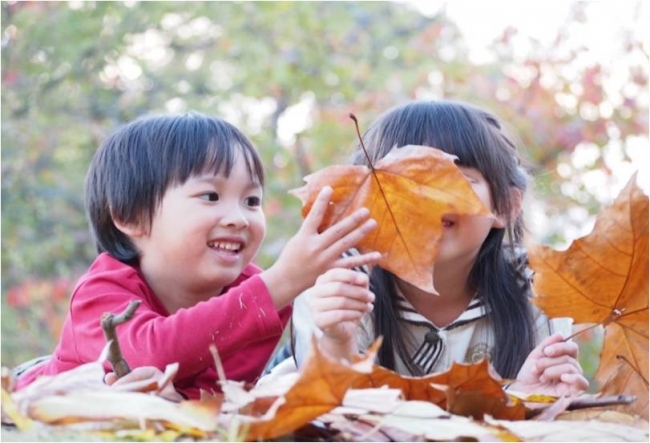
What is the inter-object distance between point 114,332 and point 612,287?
0.46m

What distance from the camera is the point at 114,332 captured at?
0.79 m

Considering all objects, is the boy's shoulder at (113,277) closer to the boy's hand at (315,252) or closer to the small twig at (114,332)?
the boy's hand at (315,252)

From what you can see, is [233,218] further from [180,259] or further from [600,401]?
[600,401]

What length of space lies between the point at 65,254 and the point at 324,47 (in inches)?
74.0

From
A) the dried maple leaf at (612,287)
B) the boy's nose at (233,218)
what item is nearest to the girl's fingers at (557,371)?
the dried maple leaf at (612,287)

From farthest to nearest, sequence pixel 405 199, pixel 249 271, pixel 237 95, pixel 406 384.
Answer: pixel 237 95
pixel 249 271
pixel 405 199
pixel 406 384

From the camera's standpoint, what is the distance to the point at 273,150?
4.79 metres

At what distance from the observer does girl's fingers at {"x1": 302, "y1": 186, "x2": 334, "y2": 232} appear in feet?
3.38

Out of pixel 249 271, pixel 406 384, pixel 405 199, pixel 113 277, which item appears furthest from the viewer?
pixel 249 271

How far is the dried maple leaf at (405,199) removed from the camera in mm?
980

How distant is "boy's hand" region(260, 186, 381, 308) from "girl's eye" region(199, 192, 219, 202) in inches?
9.8

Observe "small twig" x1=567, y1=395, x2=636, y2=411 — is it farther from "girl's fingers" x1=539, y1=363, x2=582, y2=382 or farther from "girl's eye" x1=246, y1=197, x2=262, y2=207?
"girl's eye" x1=246, y1=197, x2=262, y2=207

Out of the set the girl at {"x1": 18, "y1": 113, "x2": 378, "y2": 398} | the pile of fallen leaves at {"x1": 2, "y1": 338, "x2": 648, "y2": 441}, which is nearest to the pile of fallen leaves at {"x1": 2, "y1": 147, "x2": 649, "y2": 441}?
the pile of fallen leaves at {"x1": 2, "y1": 338, "x2": 648, "y2": 441}

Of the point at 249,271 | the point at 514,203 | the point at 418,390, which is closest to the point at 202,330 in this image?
the point at 249,271
